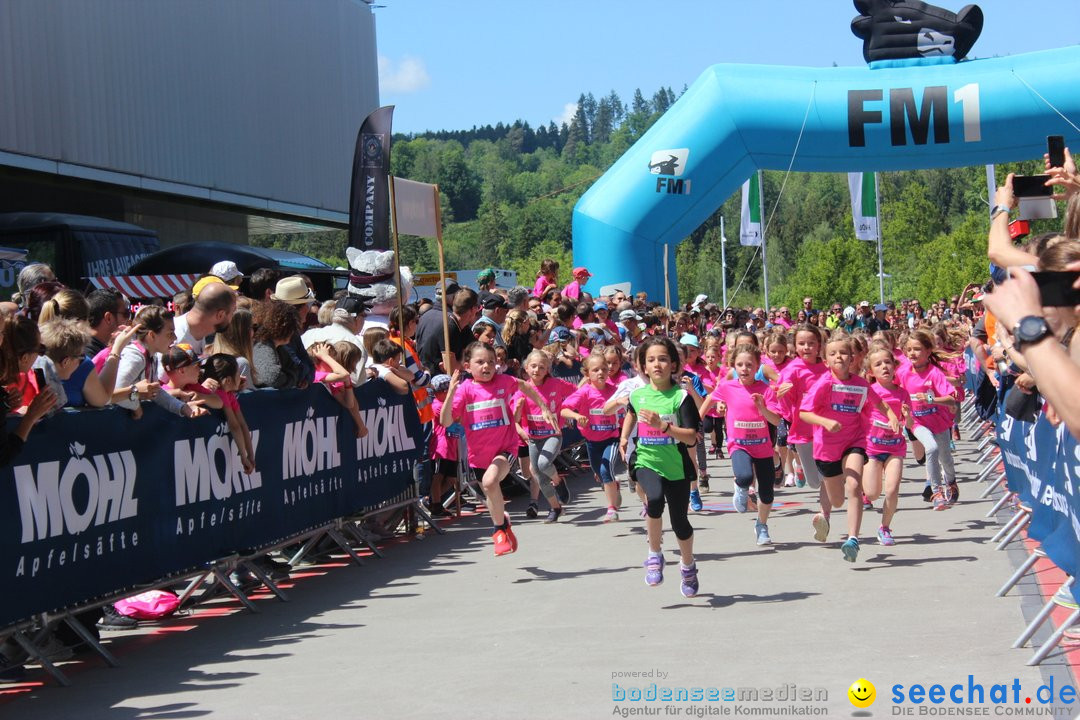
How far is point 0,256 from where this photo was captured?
16984 millimetres

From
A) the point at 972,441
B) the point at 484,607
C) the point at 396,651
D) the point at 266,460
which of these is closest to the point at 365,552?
the point at 266,460

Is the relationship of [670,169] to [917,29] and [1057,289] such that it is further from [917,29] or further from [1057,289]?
[1057,289]

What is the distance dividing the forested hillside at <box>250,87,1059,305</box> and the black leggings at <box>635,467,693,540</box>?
11423 millimetres

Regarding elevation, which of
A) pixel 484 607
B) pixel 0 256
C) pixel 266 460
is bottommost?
pixel 484 607

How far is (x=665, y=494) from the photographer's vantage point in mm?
8617

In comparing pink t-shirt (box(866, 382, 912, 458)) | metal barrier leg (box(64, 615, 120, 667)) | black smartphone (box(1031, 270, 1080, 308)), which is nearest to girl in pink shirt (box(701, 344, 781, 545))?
pink t-shirt (box(866, 382, 912, 458))

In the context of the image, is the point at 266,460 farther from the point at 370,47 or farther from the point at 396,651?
the point at 370,47

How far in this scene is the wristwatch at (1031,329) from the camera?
3195mm

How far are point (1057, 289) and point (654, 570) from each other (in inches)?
220

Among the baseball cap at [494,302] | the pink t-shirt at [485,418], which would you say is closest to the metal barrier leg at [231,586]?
the pink t-shirt at [485,418]

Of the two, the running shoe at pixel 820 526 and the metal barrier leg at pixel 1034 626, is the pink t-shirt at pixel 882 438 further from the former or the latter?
the metal barrier leg at pixel 1034 626

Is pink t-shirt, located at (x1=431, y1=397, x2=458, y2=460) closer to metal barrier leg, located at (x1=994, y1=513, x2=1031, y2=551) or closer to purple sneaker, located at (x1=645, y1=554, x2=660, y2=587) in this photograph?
purple sneaker, located at (x1=645, y1=554, x2=660, y2=587)

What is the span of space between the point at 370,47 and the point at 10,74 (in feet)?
66.8

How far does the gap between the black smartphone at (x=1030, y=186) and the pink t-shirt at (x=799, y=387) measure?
3.81 metres
